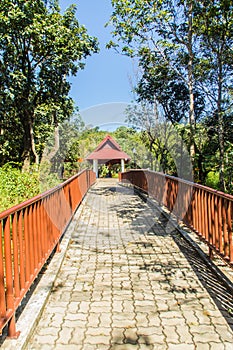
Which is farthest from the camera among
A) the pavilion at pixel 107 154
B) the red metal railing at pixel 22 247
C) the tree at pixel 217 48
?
the pavilion at pixel 107 154

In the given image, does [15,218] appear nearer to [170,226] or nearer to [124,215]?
[170,226]

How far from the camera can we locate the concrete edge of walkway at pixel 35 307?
260 centimetres

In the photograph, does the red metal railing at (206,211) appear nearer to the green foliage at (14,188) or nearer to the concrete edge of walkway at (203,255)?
the concrete edge of walkway at (203,255)

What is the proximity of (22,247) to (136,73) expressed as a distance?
63.5ft

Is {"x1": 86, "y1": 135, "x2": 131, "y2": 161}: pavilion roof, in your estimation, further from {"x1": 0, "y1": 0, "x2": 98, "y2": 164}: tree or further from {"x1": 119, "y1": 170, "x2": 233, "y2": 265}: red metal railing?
{"x1": 119, "y1": 170, "x2": 233, "y2": 265}: red metal railing

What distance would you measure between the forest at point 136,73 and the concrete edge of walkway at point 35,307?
3.10 m

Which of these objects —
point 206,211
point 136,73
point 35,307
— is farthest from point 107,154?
point 35,307

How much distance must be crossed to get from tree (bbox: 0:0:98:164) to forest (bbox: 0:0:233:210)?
45 mm

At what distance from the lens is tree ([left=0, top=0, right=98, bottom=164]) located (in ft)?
40.3

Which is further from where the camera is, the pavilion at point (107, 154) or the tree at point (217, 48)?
the pavilion at point (107, 154)

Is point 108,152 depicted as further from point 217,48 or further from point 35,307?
point 35,307

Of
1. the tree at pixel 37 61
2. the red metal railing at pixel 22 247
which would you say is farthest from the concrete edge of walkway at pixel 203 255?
the tree at pixel 37 61

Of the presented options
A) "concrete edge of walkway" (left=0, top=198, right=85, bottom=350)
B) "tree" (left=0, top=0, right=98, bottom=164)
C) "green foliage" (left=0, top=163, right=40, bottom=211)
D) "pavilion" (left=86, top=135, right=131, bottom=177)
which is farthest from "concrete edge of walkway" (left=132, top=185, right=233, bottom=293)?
"pavilion" (left=86, top=135, right=131, bottom=177)

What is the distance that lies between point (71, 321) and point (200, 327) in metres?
1.34
